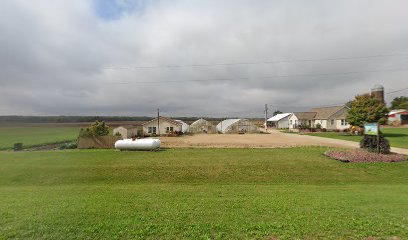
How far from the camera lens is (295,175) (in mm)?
15242

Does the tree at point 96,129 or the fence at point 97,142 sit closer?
the fence at point 97,142

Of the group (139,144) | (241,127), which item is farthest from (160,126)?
→ (139,144)

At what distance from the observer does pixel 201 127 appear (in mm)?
60719

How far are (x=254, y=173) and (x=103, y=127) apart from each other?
2867cm

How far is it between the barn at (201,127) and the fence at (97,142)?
102 feet

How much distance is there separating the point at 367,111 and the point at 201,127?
114ft

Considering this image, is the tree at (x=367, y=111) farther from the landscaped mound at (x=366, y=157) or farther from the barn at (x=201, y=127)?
the barn at (x=201, y=127)

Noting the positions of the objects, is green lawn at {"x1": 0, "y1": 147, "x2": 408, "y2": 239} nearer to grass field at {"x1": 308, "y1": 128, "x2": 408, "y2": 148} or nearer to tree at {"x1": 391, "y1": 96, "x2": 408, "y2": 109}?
grass field at {"x1": 308, "y1": 128, "x2": 408, "y2": 148}

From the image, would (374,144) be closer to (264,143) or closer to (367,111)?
(264,143)

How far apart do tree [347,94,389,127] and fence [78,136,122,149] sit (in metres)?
38.5

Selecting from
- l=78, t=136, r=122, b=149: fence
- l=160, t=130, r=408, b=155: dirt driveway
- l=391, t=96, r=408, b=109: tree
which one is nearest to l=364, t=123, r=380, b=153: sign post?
l=160, t=130, r=408, b=155: dirt driveway

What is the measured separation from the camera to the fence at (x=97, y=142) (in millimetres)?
29828

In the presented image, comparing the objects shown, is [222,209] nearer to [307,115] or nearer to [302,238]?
[302,238]

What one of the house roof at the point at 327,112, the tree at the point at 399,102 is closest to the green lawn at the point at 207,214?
the house roof at the point at 327,112
